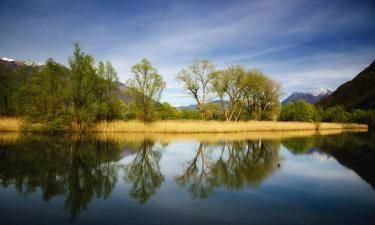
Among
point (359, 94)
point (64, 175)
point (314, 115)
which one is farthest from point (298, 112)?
point (359, 94)

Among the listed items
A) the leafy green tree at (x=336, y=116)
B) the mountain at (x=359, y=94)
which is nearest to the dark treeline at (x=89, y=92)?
the leafy green tree at (x=336, y=116)

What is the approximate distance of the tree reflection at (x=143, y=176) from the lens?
301 inches

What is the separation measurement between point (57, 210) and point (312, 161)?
12.4 metres

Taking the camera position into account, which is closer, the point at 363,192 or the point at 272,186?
the point at 363,192

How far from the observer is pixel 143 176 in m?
9.90

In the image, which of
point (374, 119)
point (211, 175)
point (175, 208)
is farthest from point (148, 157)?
point (374, 119)

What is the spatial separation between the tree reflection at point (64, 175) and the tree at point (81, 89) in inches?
658

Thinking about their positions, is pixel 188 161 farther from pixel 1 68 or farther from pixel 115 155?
pixel 1 68

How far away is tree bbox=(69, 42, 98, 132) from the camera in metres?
30.0

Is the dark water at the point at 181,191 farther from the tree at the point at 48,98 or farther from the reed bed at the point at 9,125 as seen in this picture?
the reed bed at the point at 9,125

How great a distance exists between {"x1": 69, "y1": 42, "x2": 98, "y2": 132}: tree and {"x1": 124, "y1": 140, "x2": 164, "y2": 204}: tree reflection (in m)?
18.1

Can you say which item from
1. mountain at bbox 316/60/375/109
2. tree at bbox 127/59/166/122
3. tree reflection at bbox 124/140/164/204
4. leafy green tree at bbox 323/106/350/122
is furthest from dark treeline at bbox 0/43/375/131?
mountain at bbox 316/60/375/109

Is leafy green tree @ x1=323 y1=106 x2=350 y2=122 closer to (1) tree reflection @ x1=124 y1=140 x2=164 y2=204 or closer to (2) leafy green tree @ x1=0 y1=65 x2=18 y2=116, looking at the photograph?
(1) tree reflection @ x1=124 y1=140 x2=164 y2=204

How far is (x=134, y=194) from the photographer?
7512 millimetres
